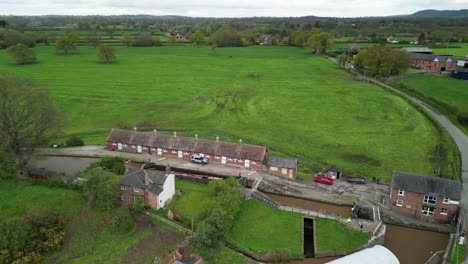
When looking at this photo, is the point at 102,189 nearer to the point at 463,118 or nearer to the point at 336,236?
the point at 336,236

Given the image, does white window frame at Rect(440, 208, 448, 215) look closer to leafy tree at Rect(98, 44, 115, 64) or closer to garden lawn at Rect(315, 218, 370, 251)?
garden lawn at Rect(315, 218, 370, 251)

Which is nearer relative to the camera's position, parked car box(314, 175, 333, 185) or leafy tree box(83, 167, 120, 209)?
leafy tree box(83, 167, 120, 209)

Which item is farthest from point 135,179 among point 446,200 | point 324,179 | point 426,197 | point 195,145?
point 446,200

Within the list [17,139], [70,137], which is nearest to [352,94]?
[70,137]

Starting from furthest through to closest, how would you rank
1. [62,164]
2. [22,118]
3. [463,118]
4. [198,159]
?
[463,118]
[62,164]
[198,159]
[22,118]

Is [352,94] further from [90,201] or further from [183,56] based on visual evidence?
[183,56]

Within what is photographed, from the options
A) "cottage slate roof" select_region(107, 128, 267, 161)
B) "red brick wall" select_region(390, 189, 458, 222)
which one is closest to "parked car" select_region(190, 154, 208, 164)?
"cottage slate roof" select_region(107, 128, 267, 161)
